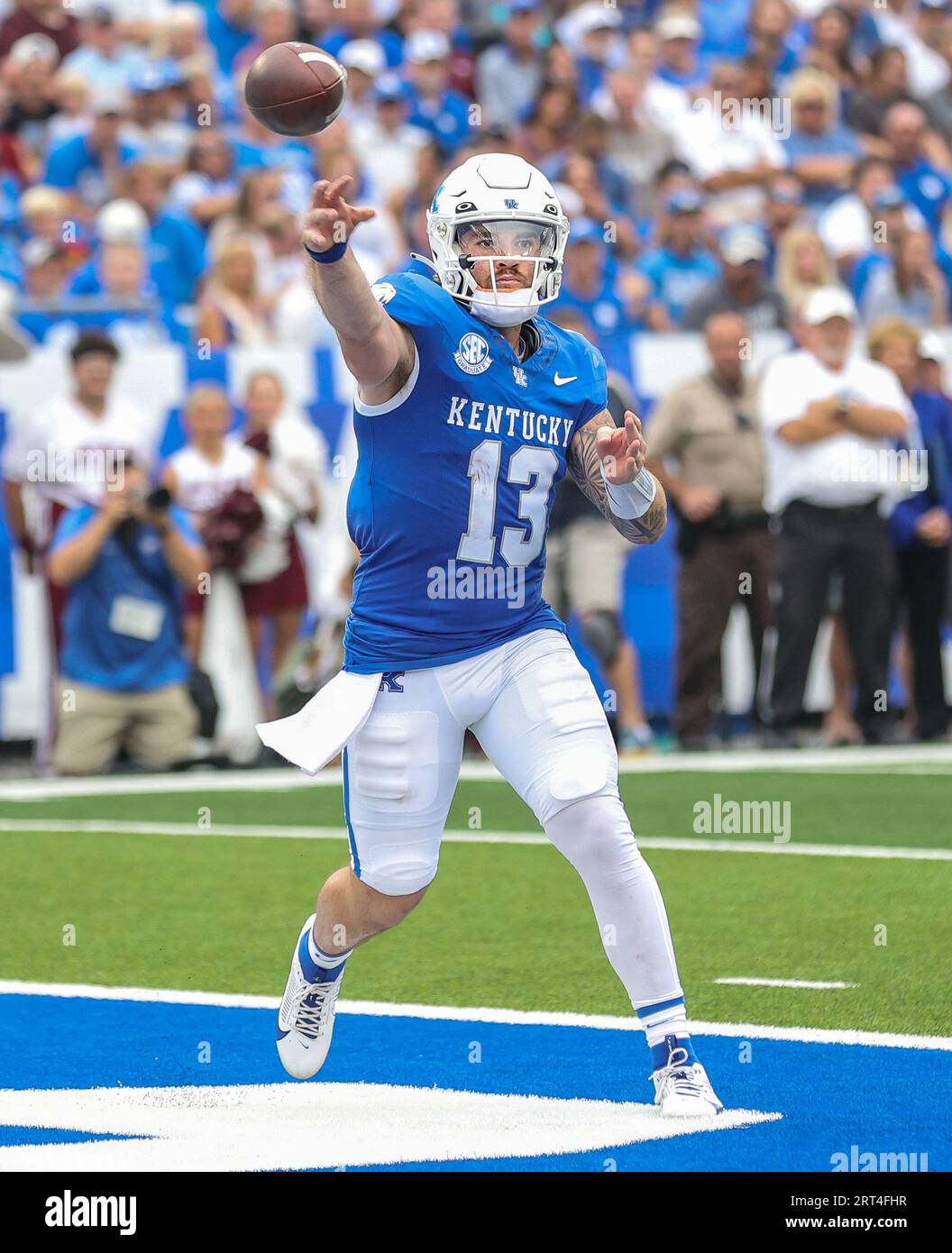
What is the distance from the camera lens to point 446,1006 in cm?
677

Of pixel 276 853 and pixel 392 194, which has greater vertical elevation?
pixel 392 194

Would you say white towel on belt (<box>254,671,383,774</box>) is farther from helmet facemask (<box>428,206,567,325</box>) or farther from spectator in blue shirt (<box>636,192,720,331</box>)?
spectator in blue shirt (<box>636,192,720,331</box>)

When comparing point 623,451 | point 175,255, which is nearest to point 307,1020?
point 623,451

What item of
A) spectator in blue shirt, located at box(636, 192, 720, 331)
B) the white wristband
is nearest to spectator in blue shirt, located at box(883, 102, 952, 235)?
spectator in blue shirt, located at box(636, 192, 720, 331)

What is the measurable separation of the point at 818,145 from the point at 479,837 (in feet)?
29.9

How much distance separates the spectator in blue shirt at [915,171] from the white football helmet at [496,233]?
1223 cm

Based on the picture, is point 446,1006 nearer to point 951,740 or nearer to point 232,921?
point 232,921

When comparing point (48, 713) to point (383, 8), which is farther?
point (383, 8)

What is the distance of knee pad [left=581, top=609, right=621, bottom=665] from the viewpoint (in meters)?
13.3

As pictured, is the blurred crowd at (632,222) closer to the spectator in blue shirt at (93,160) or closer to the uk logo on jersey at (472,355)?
the spectator in blue shirt at (93,160)

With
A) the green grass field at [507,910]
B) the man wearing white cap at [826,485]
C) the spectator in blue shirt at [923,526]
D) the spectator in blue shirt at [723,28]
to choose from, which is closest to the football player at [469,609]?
the green grass field at [507,910]
